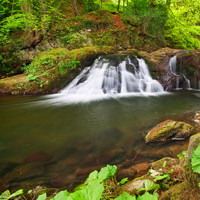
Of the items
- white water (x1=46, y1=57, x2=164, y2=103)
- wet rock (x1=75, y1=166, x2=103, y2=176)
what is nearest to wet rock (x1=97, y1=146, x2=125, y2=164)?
wet rock (x1=75, y1=166, x2=103, y2=176)

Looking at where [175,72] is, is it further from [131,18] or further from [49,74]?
[131,18]

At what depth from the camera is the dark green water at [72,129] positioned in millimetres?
2652

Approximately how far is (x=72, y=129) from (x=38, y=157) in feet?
4.15

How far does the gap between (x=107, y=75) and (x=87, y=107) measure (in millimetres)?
3369

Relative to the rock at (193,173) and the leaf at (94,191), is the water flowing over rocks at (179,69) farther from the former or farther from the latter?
the leaf at (94,191)

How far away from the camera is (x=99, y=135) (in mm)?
3521

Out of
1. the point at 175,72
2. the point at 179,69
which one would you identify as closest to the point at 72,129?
the point at 175,72

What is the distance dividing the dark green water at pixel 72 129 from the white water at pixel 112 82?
1710 millimetres

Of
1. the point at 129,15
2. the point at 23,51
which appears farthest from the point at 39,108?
the point at 129,15

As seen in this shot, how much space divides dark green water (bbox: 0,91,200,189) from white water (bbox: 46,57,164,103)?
171cm

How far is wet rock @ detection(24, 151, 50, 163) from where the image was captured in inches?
104

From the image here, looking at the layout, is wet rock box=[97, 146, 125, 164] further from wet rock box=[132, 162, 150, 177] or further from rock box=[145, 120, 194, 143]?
rock box=[145, 120, 194, 143]

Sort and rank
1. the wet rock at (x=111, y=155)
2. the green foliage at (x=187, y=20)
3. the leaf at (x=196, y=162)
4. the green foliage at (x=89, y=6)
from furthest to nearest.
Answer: the green foliage at (x=89, y=6) → the green foliage at (x=187, y=20) → the wet rock at (x=111, y=155) → the leaf at (x=196, y=162)

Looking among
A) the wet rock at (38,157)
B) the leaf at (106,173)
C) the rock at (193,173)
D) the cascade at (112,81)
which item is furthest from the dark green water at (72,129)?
the cascade at (112,81)
